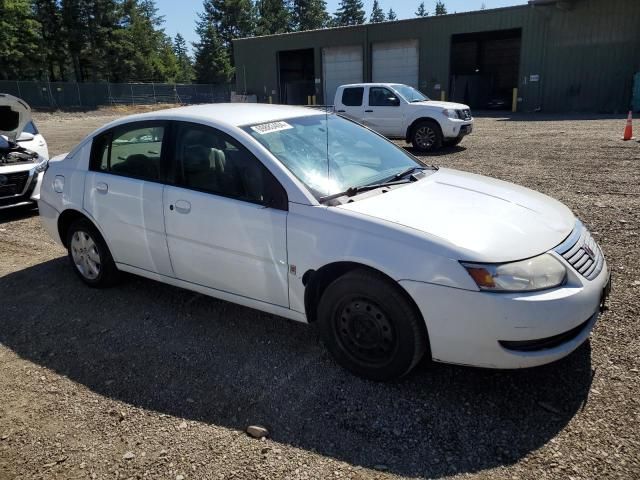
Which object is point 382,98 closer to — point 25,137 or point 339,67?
point 25,137

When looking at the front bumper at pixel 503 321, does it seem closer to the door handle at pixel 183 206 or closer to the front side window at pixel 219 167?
the front side window at pixel 219 167

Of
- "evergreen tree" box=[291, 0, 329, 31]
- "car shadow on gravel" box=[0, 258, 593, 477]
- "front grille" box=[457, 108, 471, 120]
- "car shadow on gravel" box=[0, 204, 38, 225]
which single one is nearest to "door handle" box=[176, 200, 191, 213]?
"car shadow on gravel" box=[0, 258, 593, 477]

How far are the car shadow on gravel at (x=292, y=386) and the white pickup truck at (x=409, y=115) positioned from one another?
1002 centimetres

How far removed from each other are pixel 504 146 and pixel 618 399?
11620mm

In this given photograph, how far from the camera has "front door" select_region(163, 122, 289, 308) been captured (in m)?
3.21

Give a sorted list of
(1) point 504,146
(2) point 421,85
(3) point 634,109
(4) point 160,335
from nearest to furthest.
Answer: (4) point 160,335
(1) point 504,146
(3) point 634,109
(2) point 421,85

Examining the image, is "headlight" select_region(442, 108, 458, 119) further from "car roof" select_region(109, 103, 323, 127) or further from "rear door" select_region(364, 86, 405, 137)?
"car roof" select_region(109, 103, 323, 127)

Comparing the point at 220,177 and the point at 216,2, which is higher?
the point at 216,2

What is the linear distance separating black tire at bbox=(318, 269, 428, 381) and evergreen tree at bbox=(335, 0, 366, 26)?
4162 inches

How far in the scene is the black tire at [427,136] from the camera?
42.2 ft

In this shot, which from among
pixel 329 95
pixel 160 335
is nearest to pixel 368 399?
pixel 160 335

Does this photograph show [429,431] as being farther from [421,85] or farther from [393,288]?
[421,85]

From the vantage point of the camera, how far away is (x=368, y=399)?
9.41 ft

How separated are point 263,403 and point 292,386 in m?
0.22
